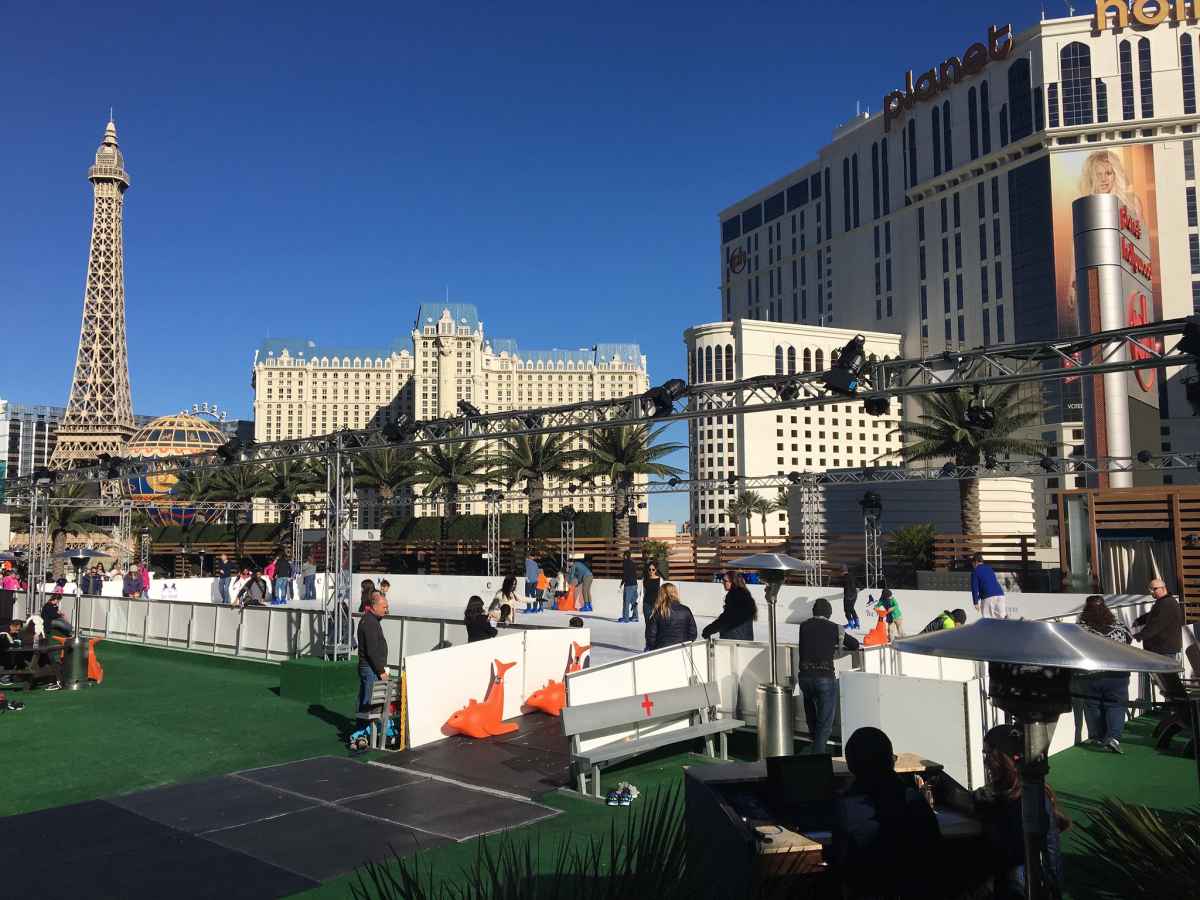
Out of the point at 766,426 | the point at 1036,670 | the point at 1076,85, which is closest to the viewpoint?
the point at 1036,670

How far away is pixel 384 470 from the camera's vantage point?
153 feet

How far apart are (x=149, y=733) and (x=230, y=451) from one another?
11568 millimetres

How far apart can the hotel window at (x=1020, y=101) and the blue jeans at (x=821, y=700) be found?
9088 centimetres

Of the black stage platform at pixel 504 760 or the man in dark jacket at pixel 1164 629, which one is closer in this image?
the black stage platform at pixel 504 760

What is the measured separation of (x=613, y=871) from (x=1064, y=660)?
199 cm

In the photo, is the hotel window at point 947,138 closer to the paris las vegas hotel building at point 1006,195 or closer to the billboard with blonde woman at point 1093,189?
the paris las vegas hotel building at point 1006,195

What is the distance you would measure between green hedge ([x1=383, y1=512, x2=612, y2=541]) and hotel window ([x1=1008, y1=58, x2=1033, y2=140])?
219ft

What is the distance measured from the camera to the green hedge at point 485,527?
40875mm

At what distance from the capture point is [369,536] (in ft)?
127

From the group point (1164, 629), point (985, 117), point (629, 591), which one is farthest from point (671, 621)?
point (985, 117)

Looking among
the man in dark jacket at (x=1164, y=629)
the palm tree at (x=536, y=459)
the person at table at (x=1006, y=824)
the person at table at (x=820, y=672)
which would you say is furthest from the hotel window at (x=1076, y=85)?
the person at table at (x=1006, y=824)

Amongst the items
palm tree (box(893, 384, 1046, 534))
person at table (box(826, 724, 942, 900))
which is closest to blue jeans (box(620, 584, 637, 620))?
palm tree (box(893, 384, 1046, 534))

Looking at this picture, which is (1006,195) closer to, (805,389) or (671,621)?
(805,389)

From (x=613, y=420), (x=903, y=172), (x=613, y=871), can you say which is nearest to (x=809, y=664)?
(x=613, y=871)
